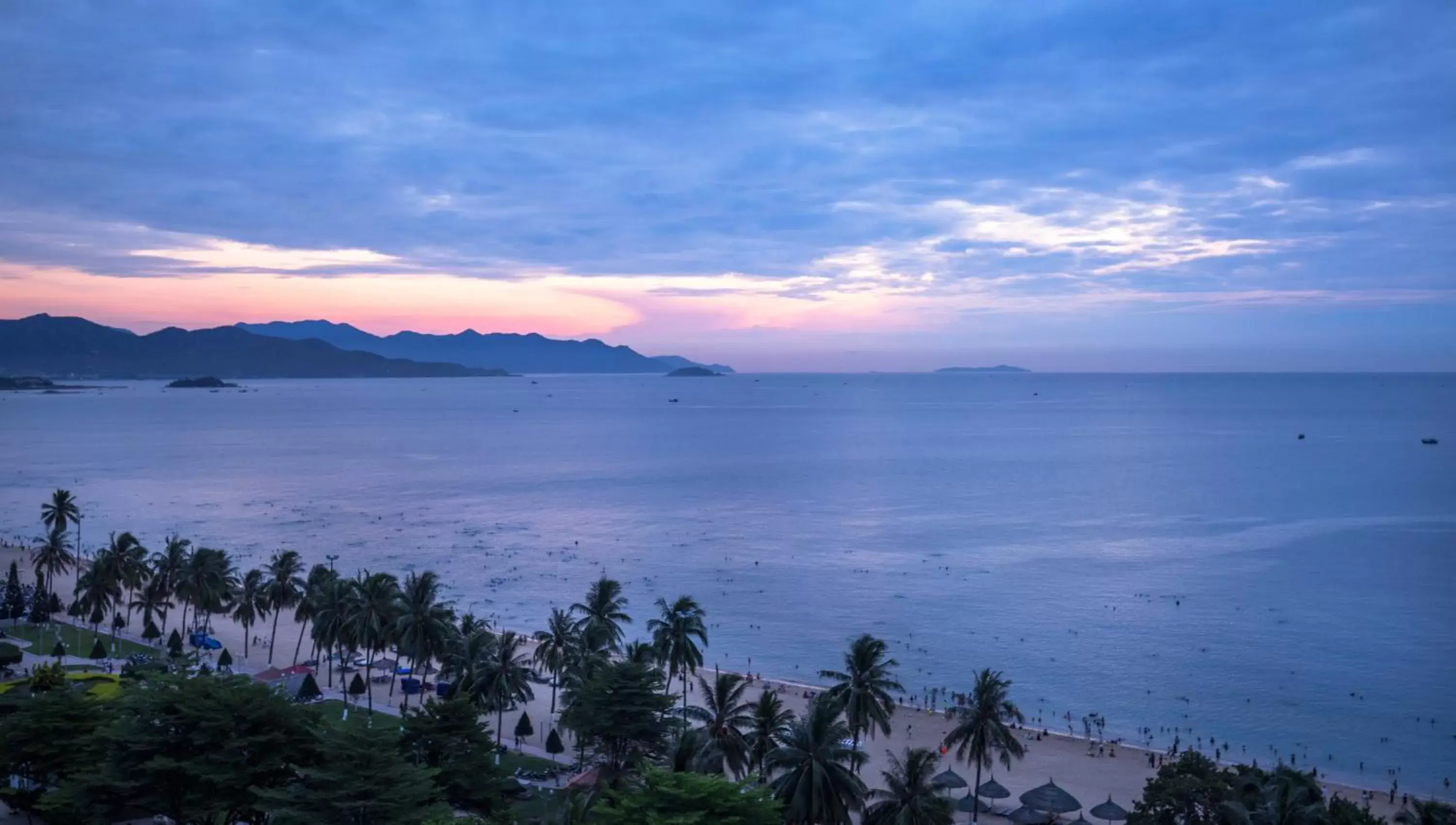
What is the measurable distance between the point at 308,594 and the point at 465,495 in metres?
78.9

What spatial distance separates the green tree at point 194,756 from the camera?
2639 centimetres

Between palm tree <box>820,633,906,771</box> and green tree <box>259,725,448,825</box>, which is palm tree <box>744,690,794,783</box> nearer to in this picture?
palm tree <box>820,633,906,771</box>

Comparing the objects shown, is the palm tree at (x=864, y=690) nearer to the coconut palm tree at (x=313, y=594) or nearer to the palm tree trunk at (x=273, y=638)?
the coconut palm tree at (x=313, y=594)

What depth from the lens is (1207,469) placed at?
15200 cm

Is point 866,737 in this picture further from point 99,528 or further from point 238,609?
point 99,528

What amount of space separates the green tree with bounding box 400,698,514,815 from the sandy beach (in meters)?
16.0

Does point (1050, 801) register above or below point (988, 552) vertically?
above

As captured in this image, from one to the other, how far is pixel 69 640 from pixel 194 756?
38.4 meters

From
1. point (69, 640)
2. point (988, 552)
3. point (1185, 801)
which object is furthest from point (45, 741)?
point (988, 552)

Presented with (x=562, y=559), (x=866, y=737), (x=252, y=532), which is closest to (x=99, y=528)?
(x=252, y=532)

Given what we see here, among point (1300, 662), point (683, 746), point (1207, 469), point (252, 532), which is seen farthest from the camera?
Answer: point (1207, 469)

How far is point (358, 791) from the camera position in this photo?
Result: 23.2 meters

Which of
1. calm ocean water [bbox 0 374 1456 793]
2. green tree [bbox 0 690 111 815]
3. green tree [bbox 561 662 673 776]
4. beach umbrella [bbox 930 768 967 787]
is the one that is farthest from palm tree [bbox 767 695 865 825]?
calm ocean water [bbox 0 374 1456 793]

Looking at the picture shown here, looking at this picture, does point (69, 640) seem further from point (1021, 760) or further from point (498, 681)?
point (1021, 760)
